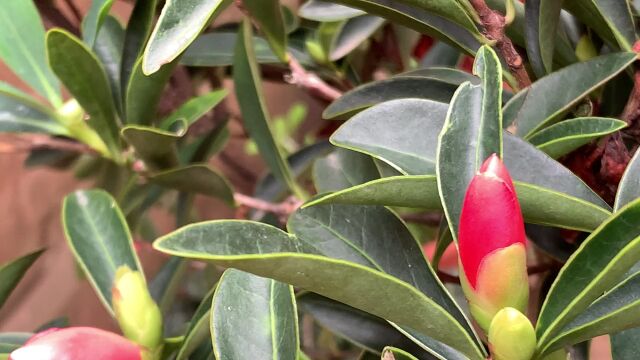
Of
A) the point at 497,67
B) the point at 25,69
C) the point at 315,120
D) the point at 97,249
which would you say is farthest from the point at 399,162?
the point at 315,120

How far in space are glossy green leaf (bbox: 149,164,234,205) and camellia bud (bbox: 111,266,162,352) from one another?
0.42 feet

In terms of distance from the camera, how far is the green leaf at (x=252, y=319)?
0.40 m

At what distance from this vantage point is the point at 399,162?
1.30 ft

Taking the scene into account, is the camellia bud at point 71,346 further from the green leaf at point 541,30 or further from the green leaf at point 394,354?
the green leaf at point 541,30

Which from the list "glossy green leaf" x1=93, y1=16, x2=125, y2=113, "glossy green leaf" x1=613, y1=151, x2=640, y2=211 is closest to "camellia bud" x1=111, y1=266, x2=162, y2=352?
"glossy green leaf" x1=93, y1=16, x2=125, y2=113

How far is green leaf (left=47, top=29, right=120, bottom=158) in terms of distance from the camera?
519 mm

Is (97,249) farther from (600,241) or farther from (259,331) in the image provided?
(600,241)

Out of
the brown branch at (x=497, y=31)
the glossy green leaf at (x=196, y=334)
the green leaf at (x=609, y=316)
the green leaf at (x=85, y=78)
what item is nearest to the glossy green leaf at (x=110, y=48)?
the green leaf at (x=85, y=78)

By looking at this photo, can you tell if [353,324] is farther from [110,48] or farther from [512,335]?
[110,48]

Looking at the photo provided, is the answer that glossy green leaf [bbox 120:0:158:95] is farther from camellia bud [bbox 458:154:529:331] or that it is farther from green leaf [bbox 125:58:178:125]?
camellia bud [bbox 458:154:529:331]

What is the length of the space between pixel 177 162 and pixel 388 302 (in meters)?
0.40

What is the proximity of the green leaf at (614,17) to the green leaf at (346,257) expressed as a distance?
21 centimetres

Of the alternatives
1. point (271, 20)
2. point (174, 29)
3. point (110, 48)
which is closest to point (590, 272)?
→ point (174, 29)

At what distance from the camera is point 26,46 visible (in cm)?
61
